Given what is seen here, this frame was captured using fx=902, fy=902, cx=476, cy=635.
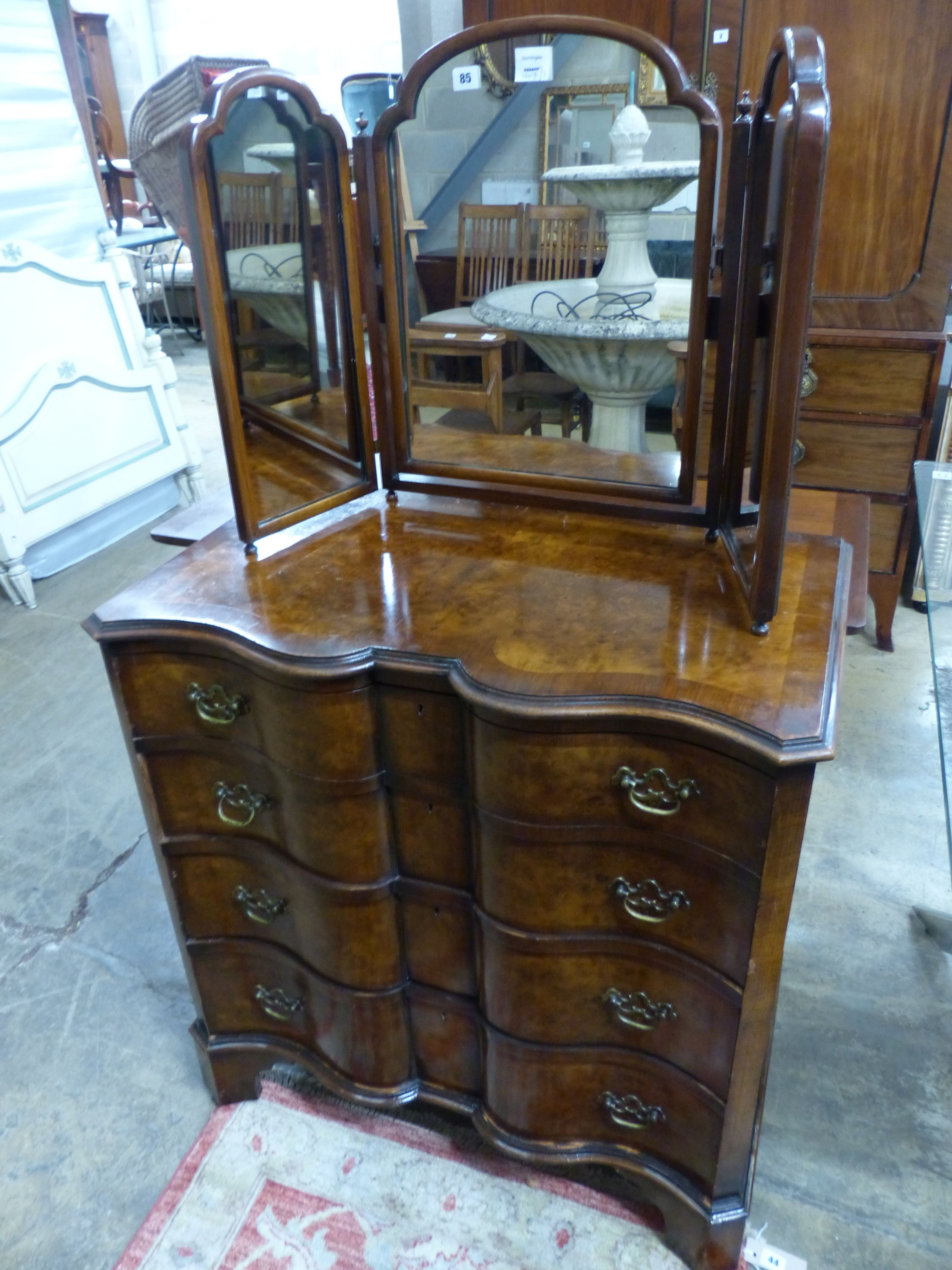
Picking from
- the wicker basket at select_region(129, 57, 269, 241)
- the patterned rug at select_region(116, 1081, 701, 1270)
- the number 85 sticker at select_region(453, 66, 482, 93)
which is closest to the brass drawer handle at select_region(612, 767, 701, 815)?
the patterned rug at select_region(116, 1081, 701, 1270)

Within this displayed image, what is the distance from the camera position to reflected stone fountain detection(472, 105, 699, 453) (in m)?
1.09

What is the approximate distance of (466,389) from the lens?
4.17ft

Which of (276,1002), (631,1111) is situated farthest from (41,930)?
(631,1111)

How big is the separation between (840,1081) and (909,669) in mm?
1361

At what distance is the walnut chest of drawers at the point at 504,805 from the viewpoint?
92 centimetres

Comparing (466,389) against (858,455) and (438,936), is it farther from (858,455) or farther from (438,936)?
(858,455)

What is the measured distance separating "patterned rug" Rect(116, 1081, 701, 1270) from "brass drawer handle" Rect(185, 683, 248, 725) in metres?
0.75

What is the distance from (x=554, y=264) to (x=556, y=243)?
0.09 feet

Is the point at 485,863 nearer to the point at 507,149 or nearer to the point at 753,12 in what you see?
the point at 507,149

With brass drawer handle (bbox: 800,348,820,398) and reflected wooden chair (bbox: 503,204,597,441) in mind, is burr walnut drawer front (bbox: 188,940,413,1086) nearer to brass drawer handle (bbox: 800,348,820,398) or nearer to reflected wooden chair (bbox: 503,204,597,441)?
reflected wooden chair (bbox: 503,204,597,441)

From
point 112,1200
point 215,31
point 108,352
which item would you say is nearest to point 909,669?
point 112,1200

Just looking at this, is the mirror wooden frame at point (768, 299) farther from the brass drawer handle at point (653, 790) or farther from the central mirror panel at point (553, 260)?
the brass drawer handle at point (653, 790)

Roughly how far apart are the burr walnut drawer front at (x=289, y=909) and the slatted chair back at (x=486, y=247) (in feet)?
2.62

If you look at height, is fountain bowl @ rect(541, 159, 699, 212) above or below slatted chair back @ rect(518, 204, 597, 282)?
above
